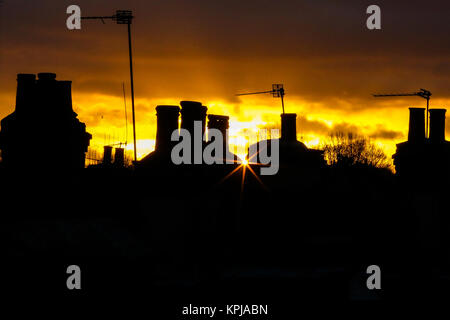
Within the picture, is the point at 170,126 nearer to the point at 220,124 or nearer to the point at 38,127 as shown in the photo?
the point at 220,124

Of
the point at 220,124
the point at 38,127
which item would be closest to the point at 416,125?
the point at 220,124

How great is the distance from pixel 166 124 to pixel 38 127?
4135 millimetres

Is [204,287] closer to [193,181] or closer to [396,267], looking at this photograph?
[193,181]

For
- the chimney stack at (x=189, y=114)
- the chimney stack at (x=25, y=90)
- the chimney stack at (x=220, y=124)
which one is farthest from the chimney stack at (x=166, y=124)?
the chimney stack at (x=25, y=90)

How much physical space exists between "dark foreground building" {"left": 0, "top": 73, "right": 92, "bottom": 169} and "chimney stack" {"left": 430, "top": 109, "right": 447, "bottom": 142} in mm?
16248

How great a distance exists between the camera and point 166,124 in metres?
29.2

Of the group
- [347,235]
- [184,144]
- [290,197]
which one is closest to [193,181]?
[184,144]

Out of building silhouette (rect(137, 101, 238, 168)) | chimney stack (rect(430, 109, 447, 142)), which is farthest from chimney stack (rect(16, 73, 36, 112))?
chimney stack (rect(430, 109, 447, 142))

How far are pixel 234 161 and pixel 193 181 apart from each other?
2.94 meters

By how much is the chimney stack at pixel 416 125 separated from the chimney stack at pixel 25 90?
16939 mm

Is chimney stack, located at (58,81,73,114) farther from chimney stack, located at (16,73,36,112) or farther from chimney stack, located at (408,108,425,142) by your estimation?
chimney stack, located at (408,108,425,142)

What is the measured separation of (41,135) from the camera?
1185 inches

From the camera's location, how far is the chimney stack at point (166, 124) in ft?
95.5

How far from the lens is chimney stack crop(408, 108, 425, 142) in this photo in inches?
1578
